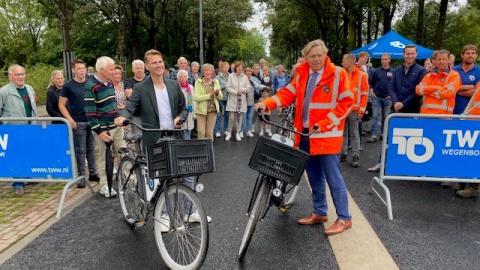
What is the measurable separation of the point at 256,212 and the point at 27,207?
3429 millimetres

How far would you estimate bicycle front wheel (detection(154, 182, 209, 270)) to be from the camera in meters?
2.96

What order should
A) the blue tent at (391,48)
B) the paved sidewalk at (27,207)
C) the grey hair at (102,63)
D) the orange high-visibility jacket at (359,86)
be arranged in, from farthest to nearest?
the blue tent at (391,48), the orange high-visibility jacket at (359,86), the grey hair at (102,63), the paved sidewalk at (27,207)

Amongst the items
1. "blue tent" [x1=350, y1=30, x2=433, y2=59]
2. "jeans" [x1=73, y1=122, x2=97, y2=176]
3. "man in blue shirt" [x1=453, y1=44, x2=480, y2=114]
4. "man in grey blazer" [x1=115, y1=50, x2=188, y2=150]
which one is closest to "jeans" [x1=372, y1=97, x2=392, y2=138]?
"man in blue shirt" [x1=453, y1=44, x2=480, y2=114]

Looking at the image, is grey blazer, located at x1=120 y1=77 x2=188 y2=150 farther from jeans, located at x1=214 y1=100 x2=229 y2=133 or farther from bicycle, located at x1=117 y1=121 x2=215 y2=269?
jeans, located at x1=214 y1=100 x2=229 y2=133

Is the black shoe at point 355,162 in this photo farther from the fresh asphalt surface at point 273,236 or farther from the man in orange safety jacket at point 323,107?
the man in orange safety jacket at point 323,107

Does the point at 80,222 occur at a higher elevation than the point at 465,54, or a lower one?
lower

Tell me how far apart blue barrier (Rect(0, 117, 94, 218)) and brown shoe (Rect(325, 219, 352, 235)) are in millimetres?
3359

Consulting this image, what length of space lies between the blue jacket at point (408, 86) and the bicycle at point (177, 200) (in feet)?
14.1

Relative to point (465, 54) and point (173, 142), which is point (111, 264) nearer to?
point (173, 142)

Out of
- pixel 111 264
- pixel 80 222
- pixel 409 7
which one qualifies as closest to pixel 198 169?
pixel 111 264

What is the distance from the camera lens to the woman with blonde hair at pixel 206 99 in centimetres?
816

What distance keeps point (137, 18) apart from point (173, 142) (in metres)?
29.3

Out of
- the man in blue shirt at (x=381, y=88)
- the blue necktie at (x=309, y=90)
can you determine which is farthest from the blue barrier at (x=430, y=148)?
the man in blue shirt at (x=381, y=88)

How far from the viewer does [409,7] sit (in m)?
30.1
